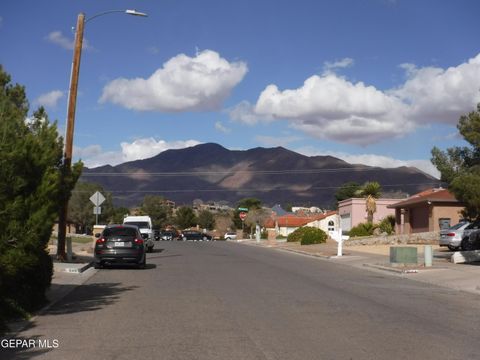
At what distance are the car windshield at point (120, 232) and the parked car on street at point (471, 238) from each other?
1732cm

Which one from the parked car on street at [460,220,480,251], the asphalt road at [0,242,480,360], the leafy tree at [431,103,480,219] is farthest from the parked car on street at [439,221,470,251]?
the asphalt road at [0,242,480,360]

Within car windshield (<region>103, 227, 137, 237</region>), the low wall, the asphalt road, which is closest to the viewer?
the asphalt road

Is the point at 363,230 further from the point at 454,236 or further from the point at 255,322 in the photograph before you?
the point at 255,322

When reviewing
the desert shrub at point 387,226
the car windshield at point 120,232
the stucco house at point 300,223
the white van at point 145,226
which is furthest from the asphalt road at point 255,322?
the stucco house at point 300,223

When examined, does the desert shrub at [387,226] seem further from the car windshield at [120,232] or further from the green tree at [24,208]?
the green tree at [24,208]

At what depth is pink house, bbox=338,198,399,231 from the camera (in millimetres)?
67062

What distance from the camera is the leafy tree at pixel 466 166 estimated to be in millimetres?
24047

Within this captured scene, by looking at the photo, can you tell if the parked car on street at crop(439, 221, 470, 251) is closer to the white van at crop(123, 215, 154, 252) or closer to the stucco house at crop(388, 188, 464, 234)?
the stucco house at crop(388, 188, 464, 234)

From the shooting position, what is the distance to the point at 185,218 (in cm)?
13688

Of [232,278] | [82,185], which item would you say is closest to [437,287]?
[232,278]

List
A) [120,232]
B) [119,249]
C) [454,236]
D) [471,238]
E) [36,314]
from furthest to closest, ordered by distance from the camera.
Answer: [454,236], [471,238], [120,232], [119,249], [36,314]

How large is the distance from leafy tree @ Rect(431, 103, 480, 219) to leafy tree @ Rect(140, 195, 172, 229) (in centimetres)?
10728

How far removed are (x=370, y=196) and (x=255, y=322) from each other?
173 ft

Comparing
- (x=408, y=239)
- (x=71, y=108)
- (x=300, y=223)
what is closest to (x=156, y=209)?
(x=300, y=223)
